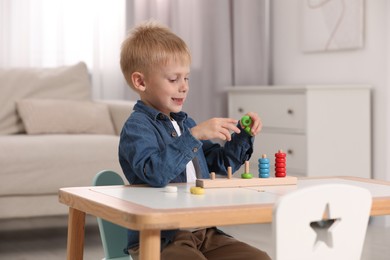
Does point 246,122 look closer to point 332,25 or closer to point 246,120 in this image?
point 246,120

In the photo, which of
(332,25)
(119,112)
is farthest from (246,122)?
(332,25)

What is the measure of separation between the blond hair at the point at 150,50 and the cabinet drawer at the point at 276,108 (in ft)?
6.59

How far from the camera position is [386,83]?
4016 mm

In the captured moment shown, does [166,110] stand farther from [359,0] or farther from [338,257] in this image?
[359,0]

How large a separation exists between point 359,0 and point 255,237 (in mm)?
1359

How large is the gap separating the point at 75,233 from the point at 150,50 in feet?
1.71

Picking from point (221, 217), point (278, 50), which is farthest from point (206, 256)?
point (278, 50)

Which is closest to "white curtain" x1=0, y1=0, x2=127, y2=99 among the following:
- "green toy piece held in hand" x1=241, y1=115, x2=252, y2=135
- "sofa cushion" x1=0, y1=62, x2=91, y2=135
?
"sofa cushion" x1=0, y1=62, x2=91, y2=135

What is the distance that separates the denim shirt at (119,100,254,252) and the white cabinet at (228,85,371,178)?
75.1 inches

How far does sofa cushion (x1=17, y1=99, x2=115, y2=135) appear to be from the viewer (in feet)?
12.7

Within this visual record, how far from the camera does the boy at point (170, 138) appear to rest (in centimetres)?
181

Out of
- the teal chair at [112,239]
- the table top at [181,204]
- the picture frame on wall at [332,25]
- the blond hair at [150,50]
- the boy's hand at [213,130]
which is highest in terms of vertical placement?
the picture frame on wall at [332,25]

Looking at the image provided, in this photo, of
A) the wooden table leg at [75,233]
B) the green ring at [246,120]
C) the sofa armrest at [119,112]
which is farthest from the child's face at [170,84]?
the sofa armrest at [119,112]

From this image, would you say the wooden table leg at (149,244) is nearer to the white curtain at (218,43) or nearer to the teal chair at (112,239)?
the teal chair at (112,239)
